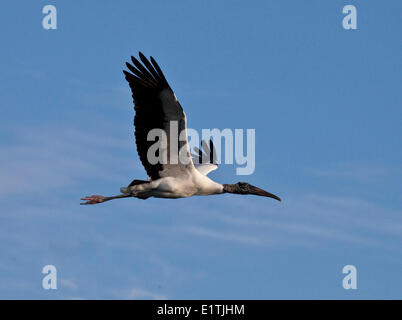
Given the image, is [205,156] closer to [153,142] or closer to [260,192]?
[260,192]

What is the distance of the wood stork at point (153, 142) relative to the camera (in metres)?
21.9

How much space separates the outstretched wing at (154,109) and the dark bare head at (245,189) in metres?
2.63

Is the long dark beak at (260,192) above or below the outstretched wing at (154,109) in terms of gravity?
below

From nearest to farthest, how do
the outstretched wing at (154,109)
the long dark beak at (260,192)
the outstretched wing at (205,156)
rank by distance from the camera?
the outstretched wing at (154,109) < the long dark beak at (260,192) < the outstretched wing at (205,156)

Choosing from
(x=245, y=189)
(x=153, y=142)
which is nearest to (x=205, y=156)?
(x=245, y=189)

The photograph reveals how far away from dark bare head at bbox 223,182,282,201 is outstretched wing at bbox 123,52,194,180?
8.64 feet

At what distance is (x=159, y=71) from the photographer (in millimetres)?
21891

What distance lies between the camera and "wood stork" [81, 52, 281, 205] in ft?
71.9

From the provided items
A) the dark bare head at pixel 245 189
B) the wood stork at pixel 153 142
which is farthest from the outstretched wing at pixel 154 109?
the dark bare head at pixel 245 189

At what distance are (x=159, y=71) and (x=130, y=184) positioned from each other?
362 cm

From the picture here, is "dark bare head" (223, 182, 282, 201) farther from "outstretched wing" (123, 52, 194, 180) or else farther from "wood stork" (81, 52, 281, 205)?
"outstretched wing" (123, 52, 194, 180)

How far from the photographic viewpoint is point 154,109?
22031mm

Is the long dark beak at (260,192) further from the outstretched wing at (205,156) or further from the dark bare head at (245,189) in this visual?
the outstretched wing at (205,156)
